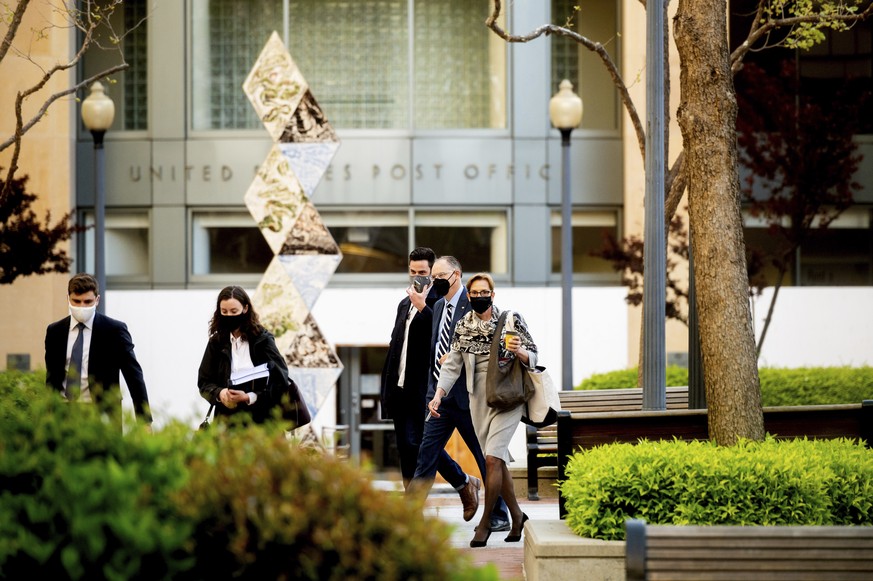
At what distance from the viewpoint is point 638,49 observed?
21.3m

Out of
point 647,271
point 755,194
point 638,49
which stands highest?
point 638,49

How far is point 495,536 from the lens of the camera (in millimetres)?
9945

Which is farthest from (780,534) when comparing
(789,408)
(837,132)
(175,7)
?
(175,7)

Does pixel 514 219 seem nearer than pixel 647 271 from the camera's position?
No

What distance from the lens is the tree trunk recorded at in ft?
27.1

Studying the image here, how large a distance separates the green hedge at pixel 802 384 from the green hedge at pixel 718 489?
8.38 metres

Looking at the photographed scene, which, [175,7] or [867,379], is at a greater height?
[175,7]

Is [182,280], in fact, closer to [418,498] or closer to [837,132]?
[837,132]

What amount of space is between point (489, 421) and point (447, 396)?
1.56ft

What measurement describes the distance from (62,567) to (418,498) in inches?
42.5

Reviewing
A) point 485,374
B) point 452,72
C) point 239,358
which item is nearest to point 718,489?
point 485,374

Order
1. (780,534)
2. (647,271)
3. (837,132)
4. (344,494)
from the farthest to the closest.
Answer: (837,132)
(647,271)
(780,534)
(344,494)

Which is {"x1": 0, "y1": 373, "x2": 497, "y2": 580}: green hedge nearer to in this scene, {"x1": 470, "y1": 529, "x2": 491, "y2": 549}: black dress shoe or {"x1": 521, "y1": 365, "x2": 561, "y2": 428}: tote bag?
{"x1": 521, "y1": 365, "x2": 561, "y2": 428}: tote bag

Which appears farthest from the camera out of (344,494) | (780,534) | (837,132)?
(837,132)
